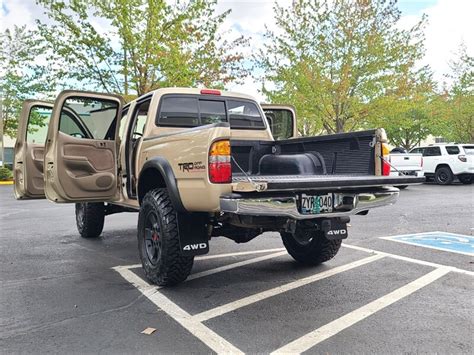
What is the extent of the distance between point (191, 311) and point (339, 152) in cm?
239

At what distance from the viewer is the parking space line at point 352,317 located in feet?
9.84

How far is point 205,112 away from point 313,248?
2.15m

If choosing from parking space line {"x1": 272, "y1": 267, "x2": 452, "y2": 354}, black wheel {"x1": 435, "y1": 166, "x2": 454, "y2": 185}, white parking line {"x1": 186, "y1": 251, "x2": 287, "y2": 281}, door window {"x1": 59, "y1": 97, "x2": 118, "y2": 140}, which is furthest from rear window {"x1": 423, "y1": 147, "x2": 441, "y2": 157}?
door window {"x1": 59, "y1": 97, "x2": 118, "y2": 140}

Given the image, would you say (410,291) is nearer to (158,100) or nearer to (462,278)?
(462,278)

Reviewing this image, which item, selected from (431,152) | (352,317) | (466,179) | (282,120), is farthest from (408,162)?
(352,317)

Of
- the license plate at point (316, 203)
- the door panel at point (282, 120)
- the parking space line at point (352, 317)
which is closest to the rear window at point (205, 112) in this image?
the door panel at point (282, 120)

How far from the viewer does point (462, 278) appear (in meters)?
4.59

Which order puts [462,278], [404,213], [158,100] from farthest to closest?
[404,213] → [158,100] → [462,278]

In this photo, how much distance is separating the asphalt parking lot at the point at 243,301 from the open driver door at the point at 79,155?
92 cm

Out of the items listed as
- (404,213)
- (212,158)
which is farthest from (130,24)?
(212,158)

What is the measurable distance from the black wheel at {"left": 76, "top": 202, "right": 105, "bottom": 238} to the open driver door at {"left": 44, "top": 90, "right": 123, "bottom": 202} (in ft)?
4.49

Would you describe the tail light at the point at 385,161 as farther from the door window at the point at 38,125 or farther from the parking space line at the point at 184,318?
the door window at the point at 38,125

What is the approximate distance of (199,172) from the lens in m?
3.65

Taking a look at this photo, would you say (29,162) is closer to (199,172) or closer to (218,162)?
(199,172)
